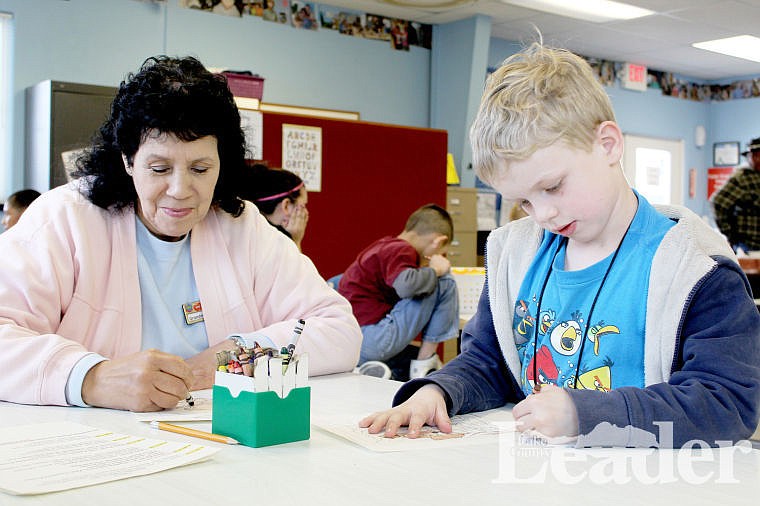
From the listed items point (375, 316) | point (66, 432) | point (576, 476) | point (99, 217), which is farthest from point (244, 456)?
point (375, 316)

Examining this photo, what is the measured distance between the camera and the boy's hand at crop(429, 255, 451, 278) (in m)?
3.71

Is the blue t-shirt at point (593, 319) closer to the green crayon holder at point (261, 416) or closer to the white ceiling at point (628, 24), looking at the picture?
the green crayon holder at point (261, 416)

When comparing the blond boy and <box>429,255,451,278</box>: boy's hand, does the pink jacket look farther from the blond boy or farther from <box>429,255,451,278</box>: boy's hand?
<box>429,255,451,278</box>: boy's hand

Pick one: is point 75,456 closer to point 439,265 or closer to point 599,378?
point 599,378

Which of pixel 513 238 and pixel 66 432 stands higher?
pixel 513 238

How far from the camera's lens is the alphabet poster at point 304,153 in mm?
4391

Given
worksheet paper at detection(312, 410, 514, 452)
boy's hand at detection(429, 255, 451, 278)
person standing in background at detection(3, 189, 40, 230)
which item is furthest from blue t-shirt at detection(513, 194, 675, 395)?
person standing in background at detection(3, 189, 40, 230)

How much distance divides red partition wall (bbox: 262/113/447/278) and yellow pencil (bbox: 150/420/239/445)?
10.6ft

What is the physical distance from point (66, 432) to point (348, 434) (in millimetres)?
362

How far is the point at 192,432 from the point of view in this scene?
1081 mm

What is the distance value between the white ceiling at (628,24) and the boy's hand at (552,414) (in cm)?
458

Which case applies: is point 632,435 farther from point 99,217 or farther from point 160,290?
point 99,217

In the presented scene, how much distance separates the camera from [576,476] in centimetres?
90

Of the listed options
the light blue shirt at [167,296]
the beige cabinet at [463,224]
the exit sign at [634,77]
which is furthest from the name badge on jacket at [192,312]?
the exit sign at [634,77]
